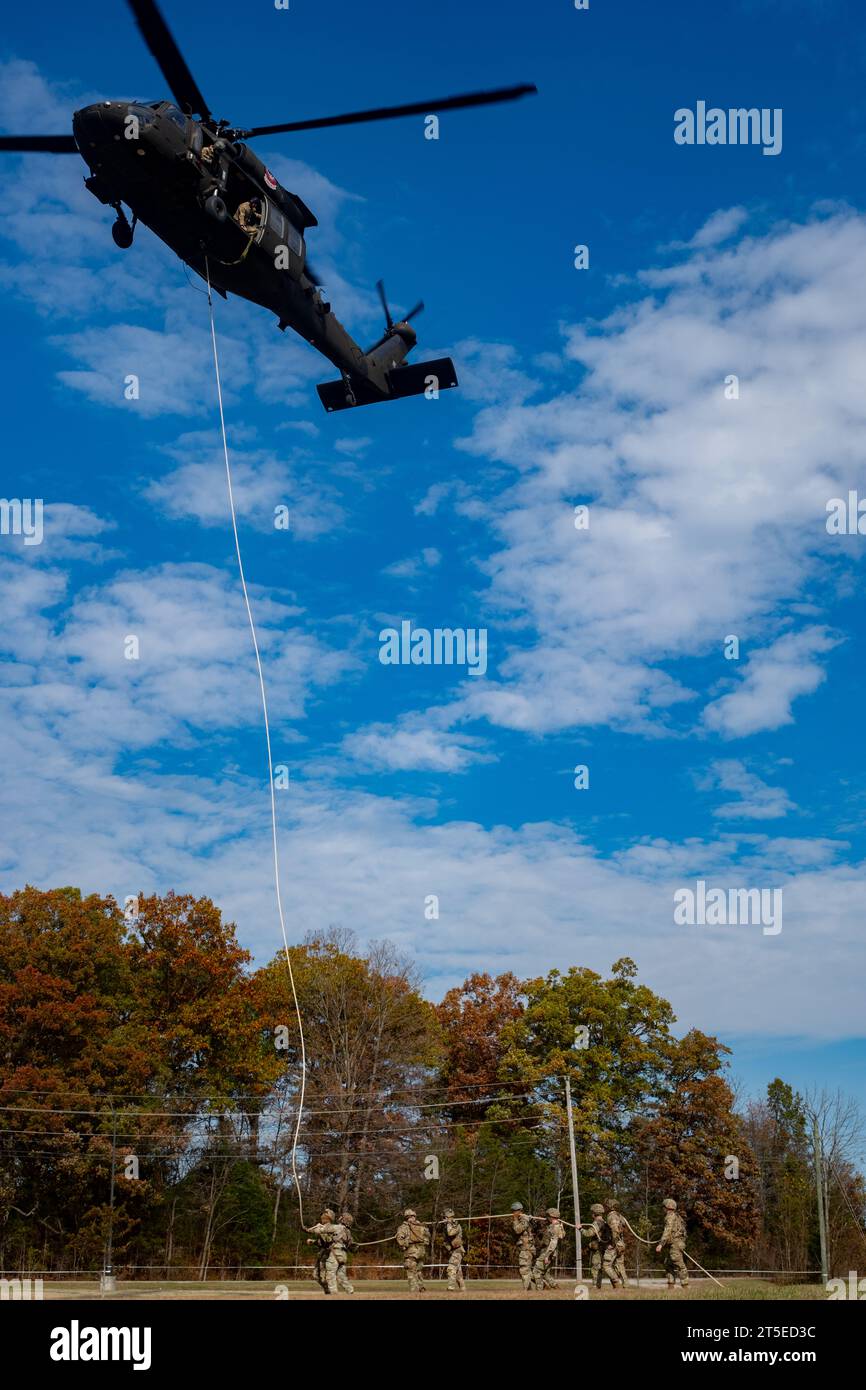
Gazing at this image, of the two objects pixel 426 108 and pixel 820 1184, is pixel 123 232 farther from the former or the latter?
pixel 820 1184

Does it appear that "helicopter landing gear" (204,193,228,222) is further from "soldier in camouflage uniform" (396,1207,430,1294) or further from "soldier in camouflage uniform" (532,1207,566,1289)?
"soldier in camouflage uniform" (532,1207,566,1289)

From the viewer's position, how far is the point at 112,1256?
36.6m

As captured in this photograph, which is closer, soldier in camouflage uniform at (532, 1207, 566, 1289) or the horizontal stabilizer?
the horizontal stabilizer

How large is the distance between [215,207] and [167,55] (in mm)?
1593

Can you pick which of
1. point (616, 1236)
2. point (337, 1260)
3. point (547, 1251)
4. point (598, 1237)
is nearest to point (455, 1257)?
point (547, 1251)

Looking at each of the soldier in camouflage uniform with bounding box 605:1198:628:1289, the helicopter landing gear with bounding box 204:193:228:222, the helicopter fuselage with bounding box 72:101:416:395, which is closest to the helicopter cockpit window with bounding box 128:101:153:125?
the helicopter fuselage with bounding box 72:101:416:395

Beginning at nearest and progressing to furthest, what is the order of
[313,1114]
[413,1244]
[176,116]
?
[176,116] < [413,1244] < [313,1114]

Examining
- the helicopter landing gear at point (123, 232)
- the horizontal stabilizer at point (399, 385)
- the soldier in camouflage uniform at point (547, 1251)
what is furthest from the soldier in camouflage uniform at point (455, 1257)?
the helicopter landing gear at point (123, 232)

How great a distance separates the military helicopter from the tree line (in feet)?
91.6

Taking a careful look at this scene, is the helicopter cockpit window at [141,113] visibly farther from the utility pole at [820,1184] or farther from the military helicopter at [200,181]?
the utility pole at [820,1184]

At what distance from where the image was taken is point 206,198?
13.7m

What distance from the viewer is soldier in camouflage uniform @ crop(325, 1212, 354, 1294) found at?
2005 cm
